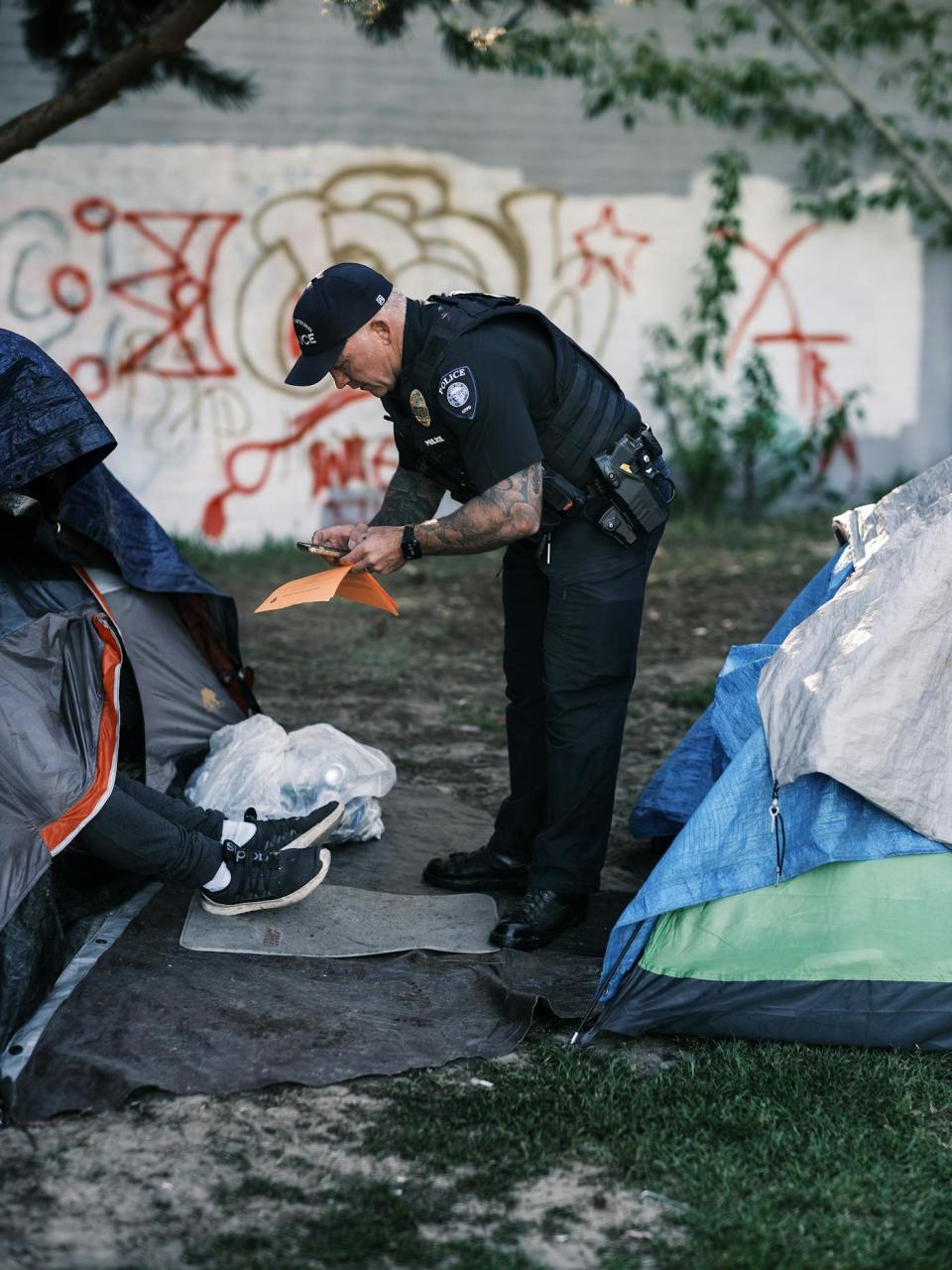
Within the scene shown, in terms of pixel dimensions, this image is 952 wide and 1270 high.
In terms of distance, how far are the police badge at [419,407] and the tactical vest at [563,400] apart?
0.05 feet

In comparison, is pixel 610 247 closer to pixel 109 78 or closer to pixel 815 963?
pixel 109 78

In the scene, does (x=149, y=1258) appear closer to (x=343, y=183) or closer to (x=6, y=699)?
(x=6, y=699)

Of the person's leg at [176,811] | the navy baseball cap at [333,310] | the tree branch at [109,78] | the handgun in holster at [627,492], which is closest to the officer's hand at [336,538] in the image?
the navy baseball cap at [333,310]

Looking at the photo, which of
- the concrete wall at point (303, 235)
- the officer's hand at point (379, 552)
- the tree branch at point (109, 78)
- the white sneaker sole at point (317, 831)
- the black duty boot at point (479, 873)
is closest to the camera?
the officer's hand at point (379, 552)

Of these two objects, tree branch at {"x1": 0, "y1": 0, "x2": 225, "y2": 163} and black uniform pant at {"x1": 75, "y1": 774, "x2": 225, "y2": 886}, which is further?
tree branch at {"x1": 0, "y1": 0, "x2": 225, "y2": 163}

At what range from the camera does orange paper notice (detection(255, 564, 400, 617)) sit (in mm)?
3125

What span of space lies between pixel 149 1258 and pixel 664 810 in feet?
6.65

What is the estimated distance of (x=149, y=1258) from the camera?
84.9 inches

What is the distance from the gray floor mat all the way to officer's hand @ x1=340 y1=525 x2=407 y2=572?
86 centimetres

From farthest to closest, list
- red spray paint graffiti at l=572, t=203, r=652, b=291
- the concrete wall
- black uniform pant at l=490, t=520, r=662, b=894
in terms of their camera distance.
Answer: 1. red spray paint graffiti at l=572, t=203, r=652, b=291
2. the concrete wall
3. black uniform pant at l=490, t=520, r=662, b=894

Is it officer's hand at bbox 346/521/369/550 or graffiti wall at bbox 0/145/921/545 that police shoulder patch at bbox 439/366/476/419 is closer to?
officer's hand at bbox 346/521/369/550

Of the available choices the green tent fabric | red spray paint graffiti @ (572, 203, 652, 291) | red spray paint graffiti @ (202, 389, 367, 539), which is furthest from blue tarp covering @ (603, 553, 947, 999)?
red spray paint graffiti @ (572, 203, 652, 291)

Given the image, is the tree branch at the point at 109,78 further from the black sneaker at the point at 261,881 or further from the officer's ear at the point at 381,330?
the black sneaker at the point at 261,881

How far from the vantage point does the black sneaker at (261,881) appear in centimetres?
330
